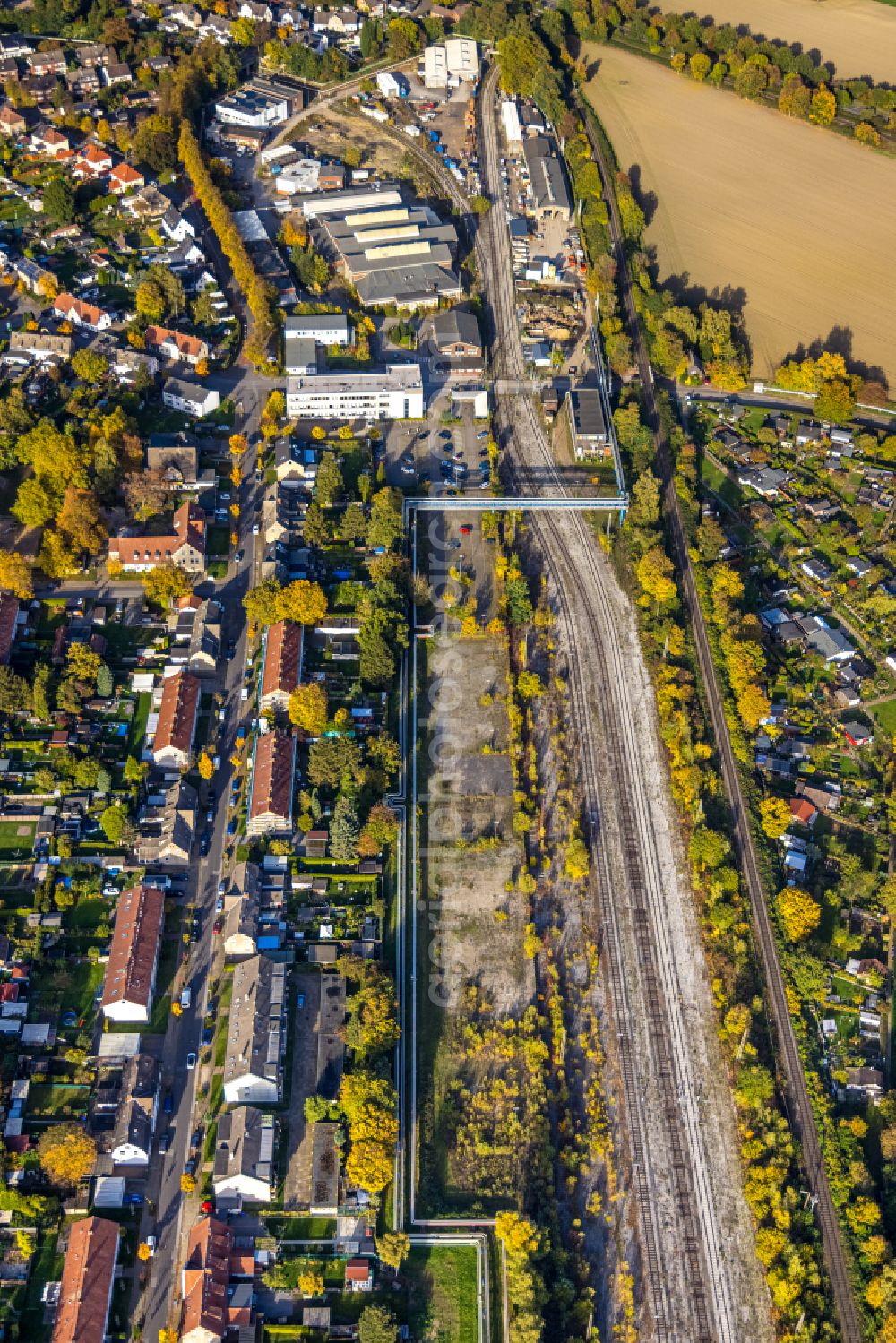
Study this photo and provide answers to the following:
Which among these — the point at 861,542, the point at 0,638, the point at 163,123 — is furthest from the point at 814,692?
the point at 163,123

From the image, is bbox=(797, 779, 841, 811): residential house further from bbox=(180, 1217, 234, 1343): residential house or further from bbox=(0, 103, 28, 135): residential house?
bbox=(0, 103, 28, 135): residential house

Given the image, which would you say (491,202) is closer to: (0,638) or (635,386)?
(635,386)

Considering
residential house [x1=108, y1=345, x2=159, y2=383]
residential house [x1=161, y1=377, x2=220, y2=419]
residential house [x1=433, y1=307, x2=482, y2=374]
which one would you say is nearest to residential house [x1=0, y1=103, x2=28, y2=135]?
residential house [x1=108, y1=345, x2=159, y2=383]

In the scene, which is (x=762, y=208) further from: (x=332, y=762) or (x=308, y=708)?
(x=332, y=762)

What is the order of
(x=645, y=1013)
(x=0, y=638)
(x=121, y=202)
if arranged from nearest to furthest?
1. (x=645, y=1013)
2. (x=0, y=638)
3. (x=121, y=202)

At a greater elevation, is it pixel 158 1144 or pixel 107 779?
pixel 107 779

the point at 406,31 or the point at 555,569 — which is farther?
the point at 406,31

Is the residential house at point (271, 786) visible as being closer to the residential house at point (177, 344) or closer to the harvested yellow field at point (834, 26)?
the residential house at point (177, 344)
